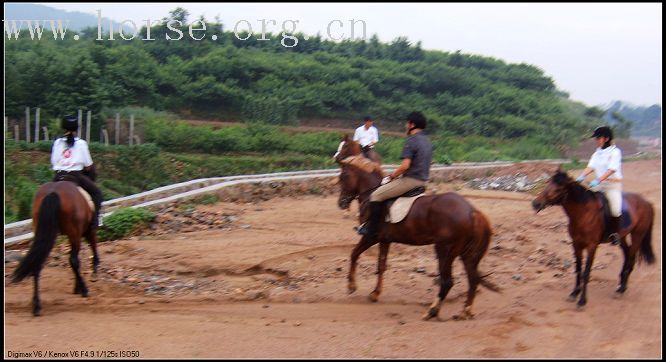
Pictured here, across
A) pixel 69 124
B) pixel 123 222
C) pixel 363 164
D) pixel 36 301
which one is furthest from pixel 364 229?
pixel 123 222

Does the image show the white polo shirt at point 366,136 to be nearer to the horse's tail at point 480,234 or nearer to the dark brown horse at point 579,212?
the dark brown horse at point 579,212

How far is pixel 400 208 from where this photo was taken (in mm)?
8305

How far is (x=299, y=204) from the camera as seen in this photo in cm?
1656

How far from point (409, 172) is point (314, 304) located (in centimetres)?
210

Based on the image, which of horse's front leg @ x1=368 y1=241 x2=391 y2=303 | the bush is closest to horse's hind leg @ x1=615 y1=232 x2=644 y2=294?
horse's front leg @ x1=368 y1=241 x2=391 y2=303

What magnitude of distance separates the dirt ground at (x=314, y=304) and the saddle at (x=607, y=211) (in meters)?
0.98

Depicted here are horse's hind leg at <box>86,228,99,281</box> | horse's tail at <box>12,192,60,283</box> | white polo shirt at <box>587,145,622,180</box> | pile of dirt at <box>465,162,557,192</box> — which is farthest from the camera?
pile of dirt at <box>465,162,557,192</box>

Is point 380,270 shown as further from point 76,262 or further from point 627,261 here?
point 76,262

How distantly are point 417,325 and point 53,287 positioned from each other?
5.33 m

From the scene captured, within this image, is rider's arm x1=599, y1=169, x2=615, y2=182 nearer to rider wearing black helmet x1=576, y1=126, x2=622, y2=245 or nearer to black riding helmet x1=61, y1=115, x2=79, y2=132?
rider wearing black helmet x1=576, y1=126, x2=622, y2=245

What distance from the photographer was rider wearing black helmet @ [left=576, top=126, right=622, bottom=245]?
8.57 m

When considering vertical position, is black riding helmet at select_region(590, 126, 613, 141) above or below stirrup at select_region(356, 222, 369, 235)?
above

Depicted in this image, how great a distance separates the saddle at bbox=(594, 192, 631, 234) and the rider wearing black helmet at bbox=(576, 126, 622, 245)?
0.15 ft

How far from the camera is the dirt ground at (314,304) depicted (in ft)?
22.2
